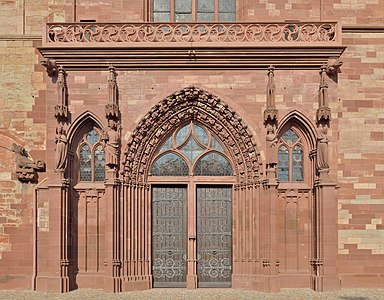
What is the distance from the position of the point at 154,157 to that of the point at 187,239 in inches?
89.2

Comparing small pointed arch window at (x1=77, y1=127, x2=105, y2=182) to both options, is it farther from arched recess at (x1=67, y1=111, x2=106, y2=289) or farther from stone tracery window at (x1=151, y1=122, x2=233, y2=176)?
stone tracery window at (x1=151, y1=122, x2=233, y2=176)

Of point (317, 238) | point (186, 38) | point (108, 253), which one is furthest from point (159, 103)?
point (317, 238)

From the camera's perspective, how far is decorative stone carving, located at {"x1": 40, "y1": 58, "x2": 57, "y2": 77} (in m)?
14.4

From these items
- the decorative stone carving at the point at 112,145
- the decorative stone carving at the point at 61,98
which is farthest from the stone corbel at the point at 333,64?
the decorative stone carving at the point at 61,98

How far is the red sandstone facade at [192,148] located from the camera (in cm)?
1445

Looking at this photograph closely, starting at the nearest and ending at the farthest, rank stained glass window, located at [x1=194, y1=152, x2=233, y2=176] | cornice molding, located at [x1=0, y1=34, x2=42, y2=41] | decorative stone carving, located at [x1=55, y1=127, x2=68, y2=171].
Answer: decorative stone carving, located at [x1=55, y1=127, x2=68, y2=171], cornice molding, located at [x1=0, y1=34, x2=42, y2=41], stained glass window, located at [x1=194, y1=152, x2=233, y2=176]

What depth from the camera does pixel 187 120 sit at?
15.4 meters

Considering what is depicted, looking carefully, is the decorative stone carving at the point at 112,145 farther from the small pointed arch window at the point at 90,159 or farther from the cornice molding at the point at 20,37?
Result: the cornice molding at the point at 20,37

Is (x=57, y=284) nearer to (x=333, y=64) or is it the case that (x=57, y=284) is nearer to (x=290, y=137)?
(x=290, y=137)

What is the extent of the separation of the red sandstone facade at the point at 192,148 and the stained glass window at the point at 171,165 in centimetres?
4

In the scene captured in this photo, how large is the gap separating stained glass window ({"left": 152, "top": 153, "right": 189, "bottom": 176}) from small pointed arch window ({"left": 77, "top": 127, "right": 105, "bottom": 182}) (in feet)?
Result: 4.57

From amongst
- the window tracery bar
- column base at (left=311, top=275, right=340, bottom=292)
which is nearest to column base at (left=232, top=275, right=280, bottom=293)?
column base at (left=311, top=275, right=340, bottom=292)

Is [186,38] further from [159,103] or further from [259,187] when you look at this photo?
[259,187]

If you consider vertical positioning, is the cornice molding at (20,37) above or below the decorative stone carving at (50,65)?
above
